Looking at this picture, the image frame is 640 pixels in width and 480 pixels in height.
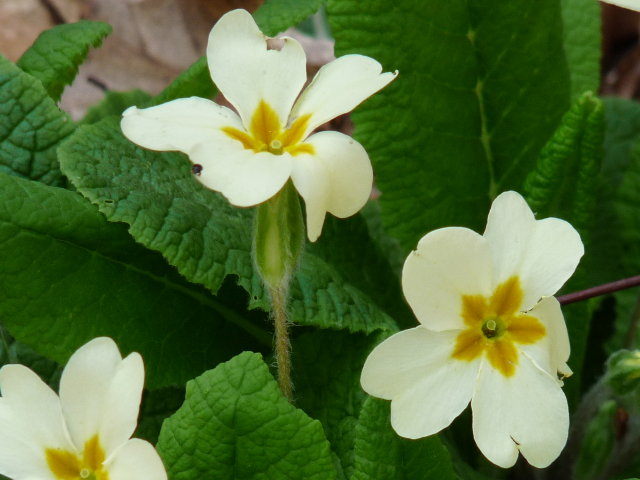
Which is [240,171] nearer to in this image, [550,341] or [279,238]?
[279,238]

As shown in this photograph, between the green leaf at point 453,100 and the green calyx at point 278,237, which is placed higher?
the green leaf at point 453,100

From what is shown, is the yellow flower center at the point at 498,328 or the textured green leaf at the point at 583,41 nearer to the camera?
the yellow flower center at the point at 498,328

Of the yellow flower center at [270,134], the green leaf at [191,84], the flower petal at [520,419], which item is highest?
the green leaf at [191,84]

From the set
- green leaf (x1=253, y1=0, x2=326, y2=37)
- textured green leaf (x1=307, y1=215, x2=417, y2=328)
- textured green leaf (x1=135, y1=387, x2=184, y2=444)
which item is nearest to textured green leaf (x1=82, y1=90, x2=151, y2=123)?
green leaf (x1=253, y1=0, x2=326, y2=37)

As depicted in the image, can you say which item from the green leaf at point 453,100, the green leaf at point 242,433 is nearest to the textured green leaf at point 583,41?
the green leaf at point 453,100

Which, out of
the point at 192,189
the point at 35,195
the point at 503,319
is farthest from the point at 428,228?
the point at 35,195

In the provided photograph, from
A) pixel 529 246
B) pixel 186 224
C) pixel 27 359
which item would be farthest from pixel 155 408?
pixel 529 246

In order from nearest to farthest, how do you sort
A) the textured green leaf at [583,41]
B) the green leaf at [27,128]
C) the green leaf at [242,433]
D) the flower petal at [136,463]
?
1. the flower petal at [136,463]
2. the green leaf at [242,433]
3. the green leaf at [27,128]
4. the textured green leaf at [583,41]

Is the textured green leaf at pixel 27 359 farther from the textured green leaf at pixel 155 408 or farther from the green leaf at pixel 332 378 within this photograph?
the green leaf at pixel 332 378

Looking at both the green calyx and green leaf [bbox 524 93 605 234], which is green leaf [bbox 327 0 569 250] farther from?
the green calyx
